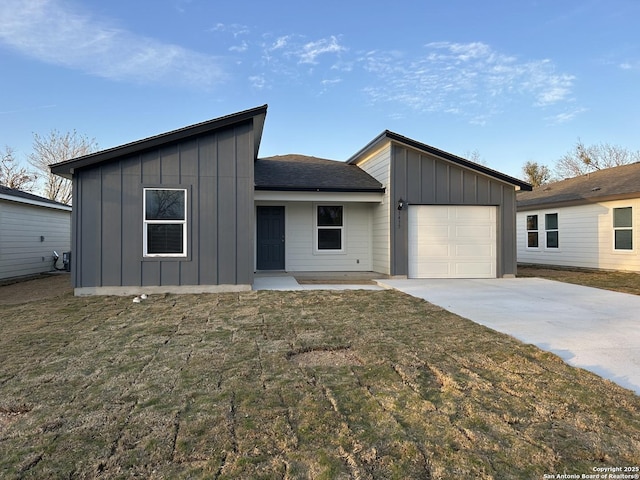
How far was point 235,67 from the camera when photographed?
1373cm

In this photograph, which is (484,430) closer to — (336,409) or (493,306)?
(336,409)

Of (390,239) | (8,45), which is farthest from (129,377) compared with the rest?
(8,45)

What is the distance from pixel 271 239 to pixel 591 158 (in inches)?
1299

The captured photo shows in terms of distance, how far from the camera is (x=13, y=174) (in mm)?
24969

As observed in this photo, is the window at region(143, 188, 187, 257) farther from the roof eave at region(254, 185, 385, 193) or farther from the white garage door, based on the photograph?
the white garage door

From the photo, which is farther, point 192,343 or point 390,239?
point 390,239

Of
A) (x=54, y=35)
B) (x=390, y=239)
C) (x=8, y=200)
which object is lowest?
(x=390, y=239)

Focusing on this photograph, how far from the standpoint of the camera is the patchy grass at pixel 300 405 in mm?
2086

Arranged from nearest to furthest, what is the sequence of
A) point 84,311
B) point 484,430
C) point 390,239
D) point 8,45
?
1. point 484,430
2. point 84,311
3. point 390,239
4. point 8,45

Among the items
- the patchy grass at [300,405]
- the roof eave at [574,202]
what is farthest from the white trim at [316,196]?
the roof eave at [574,202]

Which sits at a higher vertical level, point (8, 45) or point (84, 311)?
point (8, 45)

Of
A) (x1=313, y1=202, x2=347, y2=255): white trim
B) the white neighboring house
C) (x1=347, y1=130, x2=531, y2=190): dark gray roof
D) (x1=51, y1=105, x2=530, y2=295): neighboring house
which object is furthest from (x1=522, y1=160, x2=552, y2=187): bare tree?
the white neighboring house

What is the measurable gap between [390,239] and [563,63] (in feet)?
31.0

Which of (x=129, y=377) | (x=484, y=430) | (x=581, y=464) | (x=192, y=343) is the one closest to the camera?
(x=581, y=464)
